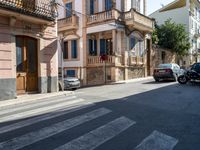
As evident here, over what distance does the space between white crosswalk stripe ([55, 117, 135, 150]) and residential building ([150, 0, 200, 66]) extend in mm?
31950

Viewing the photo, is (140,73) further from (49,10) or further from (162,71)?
(49,10)

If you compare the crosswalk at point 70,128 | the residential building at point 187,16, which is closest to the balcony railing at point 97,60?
the crosswalk at point 70,128

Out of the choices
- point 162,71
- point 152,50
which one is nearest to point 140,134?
point 162,71

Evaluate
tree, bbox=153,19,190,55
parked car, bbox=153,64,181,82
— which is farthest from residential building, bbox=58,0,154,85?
tree, bbox=153,19,190,55

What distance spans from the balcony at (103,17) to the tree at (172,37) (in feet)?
35.0

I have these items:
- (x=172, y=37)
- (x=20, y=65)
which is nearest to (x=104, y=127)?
(x=20, y=65)

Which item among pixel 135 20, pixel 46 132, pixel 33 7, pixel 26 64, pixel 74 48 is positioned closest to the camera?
pixel 46 132

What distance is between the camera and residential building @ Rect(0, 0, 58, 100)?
1170cm

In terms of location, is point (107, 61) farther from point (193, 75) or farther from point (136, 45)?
point (193, 75)

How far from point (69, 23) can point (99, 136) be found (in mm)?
20136

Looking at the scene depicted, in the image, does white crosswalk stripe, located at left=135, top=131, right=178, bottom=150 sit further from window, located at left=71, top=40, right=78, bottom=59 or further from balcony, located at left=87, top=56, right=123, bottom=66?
window, located at left=71, top=40, right=78, bottom=59

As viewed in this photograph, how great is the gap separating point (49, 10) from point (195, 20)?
3356cm

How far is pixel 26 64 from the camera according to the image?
43.5ft

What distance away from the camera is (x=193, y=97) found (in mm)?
11141
